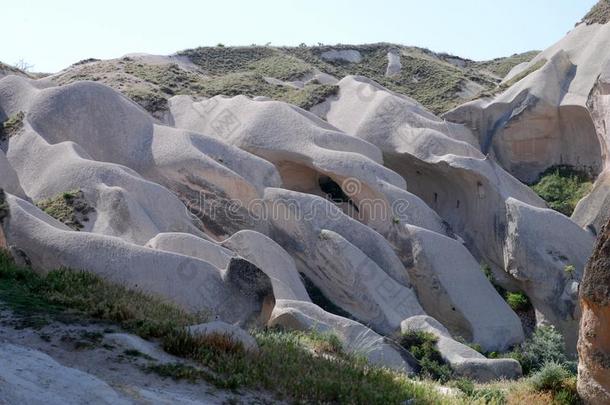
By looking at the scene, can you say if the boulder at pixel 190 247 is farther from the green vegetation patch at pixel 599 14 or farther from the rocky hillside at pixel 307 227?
the green vegetation patch at pixel 599 14

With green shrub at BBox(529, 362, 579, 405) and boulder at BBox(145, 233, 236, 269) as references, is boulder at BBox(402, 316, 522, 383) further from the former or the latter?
green shrub at BBox(529, 362, 579, 405)

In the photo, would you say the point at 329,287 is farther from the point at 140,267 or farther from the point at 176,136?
the point at 140,267

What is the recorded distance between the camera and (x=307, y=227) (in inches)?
709

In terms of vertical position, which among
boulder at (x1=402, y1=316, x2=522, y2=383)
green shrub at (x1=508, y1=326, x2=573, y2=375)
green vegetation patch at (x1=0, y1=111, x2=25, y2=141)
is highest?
green vegetation patch at (x1=0, y1=111, x2=25, y2=141)

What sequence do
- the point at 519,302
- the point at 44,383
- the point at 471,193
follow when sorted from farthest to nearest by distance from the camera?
the point at 471,193, the point at 519,302, the point at 44,383

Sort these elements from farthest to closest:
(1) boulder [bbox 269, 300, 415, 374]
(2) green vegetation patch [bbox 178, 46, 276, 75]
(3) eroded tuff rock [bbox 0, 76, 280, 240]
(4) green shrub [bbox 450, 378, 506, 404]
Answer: (2) green vegetation patch [bbox 178, 46, 276, 75] → (3) eroded tuff rock [bbox 0, 76, 280, 240] → (1) boulder [bbox 269, 300, 415, 374] → (4) green shrub [bbox 450, 378, 506, 404]

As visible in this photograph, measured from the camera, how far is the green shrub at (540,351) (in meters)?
16.6

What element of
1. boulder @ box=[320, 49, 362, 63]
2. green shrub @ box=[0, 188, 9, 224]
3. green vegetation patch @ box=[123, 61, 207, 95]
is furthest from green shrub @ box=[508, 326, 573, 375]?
boulder @ box=[320, 49, 362, 63]

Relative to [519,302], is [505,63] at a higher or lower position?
higher

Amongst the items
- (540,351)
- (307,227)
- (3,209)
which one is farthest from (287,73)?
(3,209)

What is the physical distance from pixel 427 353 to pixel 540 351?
3175mm

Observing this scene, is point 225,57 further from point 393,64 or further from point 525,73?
point 525,73

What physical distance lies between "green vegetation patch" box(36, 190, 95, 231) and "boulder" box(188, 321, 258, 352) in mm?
7403

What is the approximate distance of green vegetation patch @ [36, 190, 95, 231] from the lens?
14854 millimetres
